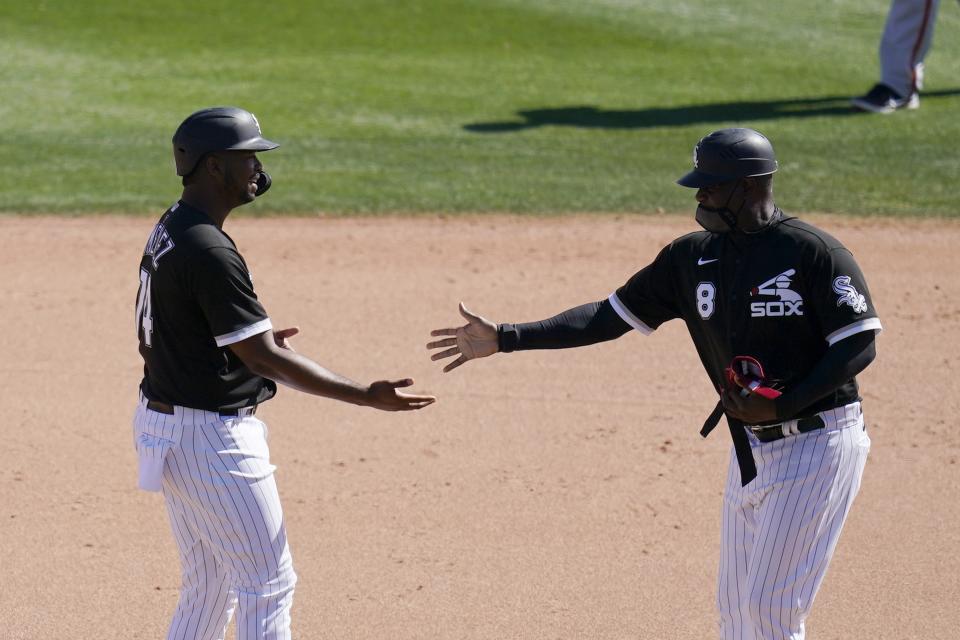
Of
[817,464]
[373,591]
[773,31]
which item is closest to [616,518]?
[373,591]

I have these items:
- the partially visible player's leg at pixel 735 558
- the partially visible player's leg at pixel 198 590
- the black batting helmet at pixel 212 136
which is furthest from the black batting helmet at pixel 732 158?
the partially visible player's leg at pixel 198 590

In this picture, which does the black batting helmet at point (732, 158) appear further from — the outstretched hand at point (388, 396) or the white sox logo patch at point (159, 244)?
the white sox logo patch at point (159, 244)

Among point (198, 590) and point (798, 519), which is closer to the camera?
point (798, 519)

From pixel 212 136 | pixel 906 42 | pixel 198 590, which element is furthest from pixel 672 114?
pixel 198 590

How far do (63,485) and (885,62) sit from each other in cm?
1129

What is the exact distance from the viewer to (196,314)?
379 cm

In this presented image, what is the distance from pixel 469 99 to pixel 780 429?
1170 centimetres

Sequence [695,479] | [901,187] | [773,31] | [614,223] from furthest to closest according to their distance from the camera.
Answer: [773,31] < [901,187] < [614,223] < [695,479]

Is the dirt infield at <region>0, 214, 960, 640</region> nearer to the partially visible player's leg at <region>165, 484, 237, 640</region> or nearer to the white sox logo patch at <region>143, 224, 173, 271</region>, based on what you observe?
the partially visible player's leg at <region>165, 484, 237, 640</region>

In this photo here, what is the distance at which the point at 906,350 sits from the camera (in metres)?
7.95

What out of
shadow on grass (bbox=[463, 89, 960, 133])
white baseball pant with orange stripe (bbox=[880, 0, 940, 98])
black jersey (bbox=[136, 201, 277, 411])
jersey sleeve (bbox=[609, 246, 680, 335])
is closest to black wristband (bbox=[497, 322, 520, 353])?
jersey sleeve (bbox=[609, 246, 680, 335])

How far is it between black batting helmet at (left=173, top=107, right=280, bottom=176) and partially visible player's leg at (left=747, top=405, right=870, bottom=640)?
193cm

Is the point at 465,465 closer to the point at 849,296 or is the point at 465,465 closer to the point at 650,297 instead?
the point at 650,297

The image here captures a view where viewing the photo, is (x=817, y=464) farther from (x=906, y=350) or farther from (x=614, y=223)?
(x=614, y=223)
